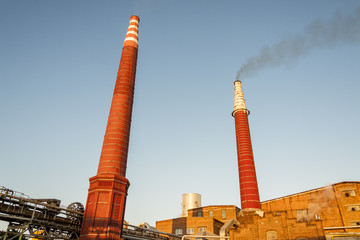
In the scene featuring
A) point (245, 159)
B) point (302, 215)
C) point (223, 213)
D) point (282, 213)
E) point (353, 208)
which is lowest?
point (282, 213)

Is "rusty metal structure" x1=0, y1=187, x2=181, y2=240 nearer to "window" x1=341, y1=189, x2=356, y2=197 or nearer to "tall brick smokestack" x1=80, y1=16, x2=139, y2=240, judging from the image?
"tall brick smokestack" x1=80, y1=16, x2=139, y2=240

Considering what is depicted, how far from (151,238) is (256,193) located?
1351 cm

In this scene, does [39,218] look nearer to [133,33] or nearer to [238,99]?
[133,33]

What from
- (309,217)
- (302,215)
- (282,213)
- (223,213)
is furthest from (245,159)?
(223,213)

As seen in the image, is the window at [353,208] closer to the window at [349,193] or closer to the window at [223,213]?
the window at [349,193]

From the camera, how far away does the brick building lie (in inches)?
1053

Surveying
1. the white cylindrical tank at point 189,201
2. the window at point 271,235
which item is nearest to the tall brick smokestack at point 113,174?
the window at point 271,235

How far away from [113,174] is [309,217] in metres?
24.5

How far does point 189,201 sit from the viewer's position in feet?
168

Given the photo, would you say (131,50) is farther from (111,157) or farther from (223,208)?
(223,208)

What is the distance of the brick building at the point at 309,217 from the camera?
2674 centimetres

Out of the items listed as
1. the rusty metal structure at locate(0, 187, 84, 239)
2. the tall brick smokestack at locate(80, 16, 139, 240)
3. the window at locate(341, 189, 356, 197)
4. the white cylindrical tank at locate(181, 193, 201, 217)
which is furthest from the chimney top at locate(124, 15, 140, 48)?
the white cylindrical tank at locate(181, 193, 201, 217)

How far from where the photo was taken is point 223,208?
149ft

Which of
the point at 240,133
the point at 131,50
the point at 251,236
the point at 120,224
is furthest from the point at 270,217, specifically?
the point at 131,50
